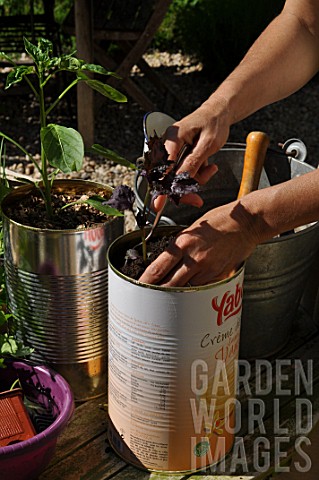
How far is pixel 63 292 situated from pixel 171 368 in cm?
29

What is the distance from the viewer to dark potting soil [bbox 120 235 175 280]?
1278 millimetres

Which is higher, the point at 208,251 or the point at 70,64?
the point at 70,64

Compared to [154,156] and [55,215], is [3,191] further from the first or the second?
[154,156]

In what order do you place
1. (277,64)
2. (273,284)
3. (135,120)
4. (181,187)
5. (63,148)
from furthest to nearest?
(135,120), (277,64), (273,284), (63,148), (181,187)

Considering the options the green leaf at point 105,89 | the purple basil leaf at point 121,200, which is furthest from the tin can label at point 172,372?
the green leaf at point 105,89

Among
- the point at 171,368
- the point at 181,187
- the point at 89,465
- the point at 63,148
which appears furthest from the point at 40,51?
the point at 89,465

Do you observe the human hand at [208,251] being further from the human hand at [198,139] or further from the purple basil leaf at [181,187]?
the human hand at [198,139]

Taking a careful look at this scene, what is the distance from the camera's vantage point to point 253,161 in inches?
65.4

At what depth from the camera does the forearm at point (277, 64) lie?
1643 millimetres

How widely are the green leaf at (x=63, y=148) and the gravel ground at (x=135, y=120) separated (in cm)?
278

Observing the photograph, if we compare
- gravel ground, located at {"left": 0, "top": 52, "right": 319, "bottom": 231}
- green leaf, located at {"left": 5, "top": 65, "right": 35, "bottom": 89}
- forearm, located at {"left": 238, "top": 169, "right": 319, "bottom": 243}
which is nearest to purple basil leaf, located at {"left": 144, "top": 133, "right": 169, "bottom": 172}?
forearm, located at {"left": 238, "top": 169, "right": 319, "bottom": 243}

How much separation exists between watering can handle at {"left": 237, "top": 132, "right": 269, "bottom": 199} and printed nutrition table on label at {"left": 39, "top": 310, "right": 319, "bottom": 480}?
41cm

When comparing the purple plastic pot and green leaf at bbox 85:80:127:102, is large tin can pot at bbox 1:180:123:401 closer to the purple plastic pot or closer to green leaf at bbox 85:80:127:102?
the purple plastic pot

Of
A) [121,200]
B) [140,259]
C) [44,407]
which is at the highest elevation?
[121,200]
